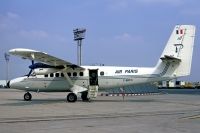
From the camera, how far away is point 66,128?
512 inches

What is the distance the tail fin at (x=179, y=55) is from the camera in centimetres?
2989

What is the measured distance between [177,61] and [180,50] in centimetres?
102

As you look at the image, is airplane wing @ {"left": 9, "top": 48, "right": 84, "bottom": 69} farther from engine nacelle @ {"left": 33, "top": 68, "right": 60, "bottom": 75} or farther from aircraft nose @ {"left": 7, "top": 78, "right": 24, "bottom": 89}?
aircraft nose @ {"left": 7, "top": 78, "right": 24, "bottom": 89}

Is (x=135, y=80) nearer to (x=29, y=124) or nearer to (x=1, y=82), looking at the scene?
(x=29, y=124)

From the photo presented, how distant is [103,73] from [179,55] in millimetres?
6748

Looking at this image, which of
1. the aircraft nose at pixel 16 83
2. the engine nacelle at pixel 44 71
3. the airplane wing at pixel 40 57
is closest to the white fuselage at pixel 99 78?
the aircraft nose at pixel 16 83

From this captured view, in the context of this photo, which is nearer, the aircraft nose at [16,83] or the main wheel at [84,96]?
the main wheel at [84,96]

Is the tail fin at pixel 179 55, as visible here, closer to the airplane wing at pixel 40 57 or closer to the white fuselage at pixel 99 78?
the white fuselage at pixel 99 78

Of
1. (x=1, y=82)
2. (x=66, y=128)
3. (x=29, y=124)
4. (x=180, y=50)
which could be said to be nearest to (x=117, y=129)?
(x=66, y=128)

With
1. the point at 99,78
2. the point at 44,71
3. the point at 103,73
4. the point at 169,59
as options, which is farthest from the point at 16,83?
the point at 169,59

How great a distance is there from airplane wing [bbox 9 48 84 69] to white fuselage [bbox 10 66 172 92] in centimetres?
126

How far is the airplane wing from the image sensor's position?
25.8 meters

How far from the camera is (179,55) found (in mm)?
30094

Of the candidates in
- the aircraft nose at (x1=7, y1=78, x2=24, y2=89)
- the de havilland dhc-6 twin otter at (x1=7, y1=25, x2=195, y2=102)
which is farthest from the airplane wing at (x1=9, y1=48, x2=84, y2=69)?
the aircraft nose at (x1=7, y1=78, x2=24, y2=89)
